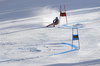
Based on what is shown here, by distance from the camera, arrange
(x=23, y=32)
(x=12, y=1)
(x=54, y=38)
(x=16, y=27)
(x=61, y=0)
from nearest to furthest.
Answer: (x=54, y=38)
(x=23, y=32)
(x=16, y=27)
(x=61, y=0)
(x=12, y=1)

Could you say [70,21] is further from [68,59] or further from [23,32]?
[68,59]

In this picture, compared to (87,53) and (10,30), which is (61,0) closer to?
(10,30)

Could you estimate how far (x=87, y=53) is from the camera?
24.0 feet

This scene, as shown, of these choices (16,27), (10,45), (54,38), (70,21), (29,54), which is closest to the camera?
(29,54)

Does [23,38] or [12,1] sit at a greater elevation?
[12,1]

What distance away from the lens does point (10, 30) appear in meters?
11.0

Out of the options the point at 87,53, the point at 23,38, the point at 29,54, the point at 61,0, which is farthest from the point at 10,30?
the point at 61,0

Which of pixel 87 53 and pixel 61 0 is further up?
pixel 61 0

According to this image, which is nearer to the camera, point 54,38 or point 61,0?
point 54,38

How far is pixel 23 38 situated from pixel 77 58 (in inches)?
124

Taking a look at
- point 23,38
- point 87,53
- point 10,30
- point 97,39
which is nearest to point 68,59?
point 87,53

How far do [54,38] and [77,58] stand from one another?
248cm

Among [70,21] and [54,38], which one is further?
[70,21]

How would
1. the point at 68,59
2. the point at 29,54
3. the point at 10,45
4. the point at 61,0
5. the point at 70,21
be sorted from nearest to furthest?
1. the point at 68,59
2. the point at 29,54
3. the point at 10,45
4. the point at 70,21
5. the point at 61,0
